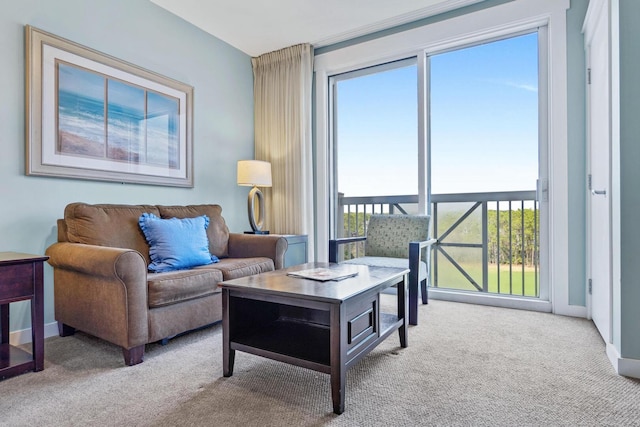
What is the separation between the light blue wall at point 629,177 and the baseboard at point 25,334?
3.38m

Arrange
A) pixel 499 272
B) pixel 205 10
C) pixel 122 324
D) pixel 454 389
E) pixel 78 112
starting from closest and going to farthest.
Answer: pixel 454 389 < pixel 122 324 < pixel 78 112 < pixel 205 10 < pixel 499 272

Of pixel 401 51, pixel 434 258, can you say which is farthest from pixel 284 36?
pixel 434 258

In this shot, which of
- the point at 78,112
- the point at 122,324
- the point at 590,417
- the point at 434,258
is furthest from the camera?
the point at 434,258

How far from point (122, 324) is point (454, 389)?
1712 mm

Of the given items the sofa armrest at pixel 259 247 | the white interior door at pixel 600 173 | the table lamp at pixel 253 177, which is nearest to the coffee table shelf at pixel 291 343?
the sofa armrest at pixel 259 247

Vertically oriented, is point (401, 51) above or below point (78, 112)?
above

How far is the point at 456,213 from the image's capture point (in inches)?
143

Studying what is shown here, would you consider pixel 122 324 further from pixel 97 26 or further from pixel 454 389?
pixel 97 26

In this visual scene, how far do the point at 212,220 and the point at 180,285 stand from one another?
3.52 feet

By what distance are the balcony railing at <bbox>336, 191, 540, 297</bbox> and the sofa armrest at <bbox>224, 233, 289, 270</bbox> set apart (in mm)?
1500

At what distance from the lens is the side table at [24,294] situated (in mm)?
1786

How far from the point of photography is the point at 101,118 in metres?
2.74

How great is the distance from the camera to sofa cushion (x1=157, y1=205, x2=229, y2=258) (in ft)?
9.53

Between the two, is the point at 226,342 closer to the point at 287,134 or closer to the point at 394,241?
the point at 394,241
